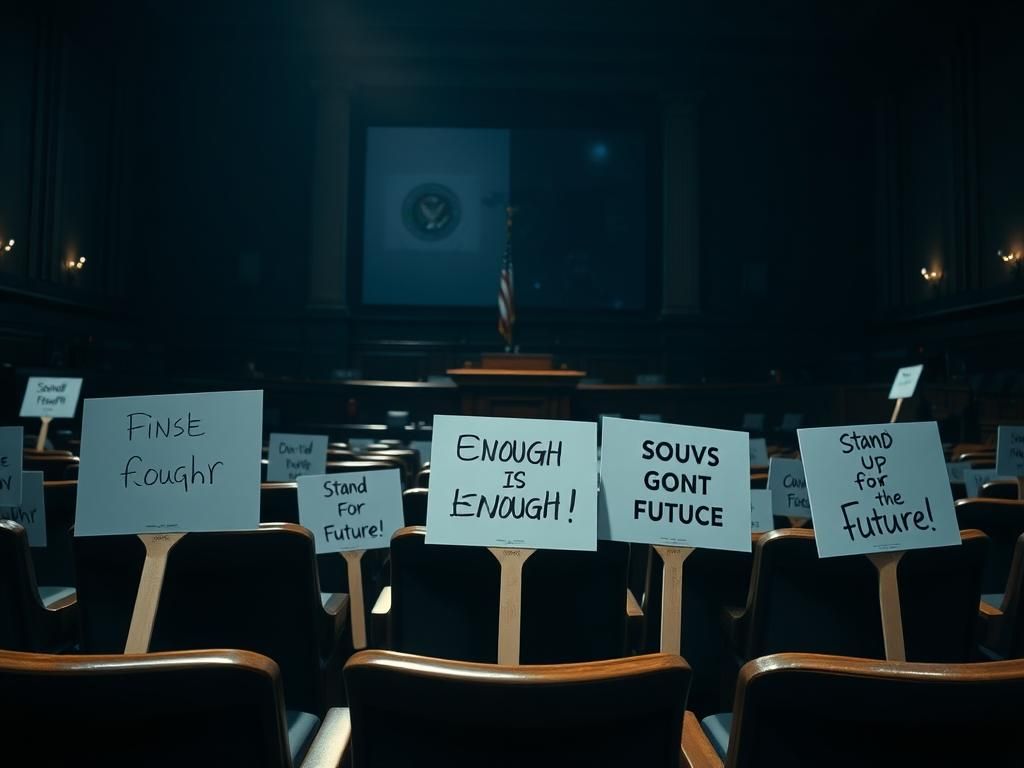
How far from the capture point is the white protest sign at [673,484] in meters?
1.39

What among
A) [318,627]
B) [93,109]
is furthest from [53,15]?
[318,627]

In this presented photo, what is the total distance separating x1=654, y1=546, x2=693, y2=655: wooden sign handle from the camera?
1400 millimetres

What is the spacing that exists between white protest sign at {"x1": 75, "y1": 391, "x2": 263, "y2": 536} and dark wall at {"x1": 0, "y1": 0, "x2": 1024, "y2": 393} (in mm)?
9612

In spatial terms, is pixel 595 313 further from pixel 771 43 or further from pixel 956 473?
pixel 956 473

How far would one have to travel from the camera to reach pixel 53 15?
907 centimetres

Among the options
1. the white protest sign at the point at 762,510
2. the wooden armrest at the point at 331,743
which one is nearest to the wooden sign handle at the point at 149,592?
the wooden armrest at the point at 331,743

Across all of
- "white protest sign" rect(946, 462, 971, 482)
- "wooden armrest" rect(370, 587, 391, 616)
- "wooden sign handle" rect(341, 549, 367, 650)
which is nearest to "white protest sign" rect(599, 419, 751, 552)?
"wooden armrest" rect(370, 587, 391, 616)

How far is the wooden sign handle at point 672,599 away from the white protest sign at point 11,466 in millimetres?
1676

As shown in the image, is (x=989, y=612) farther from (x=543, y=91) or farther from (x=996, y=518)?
(x=543, y=91)

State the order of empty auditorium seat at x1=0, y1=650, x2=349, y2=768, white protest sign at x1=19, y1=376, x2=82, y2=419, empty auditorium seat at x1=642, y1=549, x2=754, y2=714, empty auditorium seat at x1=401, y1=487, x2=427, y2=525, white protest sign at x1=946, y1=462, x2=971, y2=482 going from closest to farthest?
empty auditorium seat at x1=0, y1=650, x2=349, y2=768 → empty auditorium seat at x1=642, y1=549, x2=754, y2=714 → empty auditorium seat at x1=401, y1=487, x2=427, y2=525 → white protest sign at x1=946, y1=462, x2=971, y2=482 → white protest sign at x1=19, y1=376, x2=82, y2=419

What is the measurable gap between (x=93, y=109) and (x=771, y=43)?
970 centimetres

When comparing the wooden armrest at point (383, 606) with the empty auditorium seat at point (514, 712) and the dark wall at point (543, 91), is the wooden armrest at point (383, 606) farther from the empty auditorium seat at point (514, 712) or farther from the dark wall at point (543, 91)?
the dark wall at point (543, 91)

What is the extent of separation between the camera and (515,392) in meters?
5.44

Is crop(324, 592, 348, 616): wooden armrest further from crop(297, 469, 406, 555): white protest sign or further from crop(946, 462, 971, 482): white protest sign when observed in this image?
crop(946, 462, 971, 482): white protest sign
